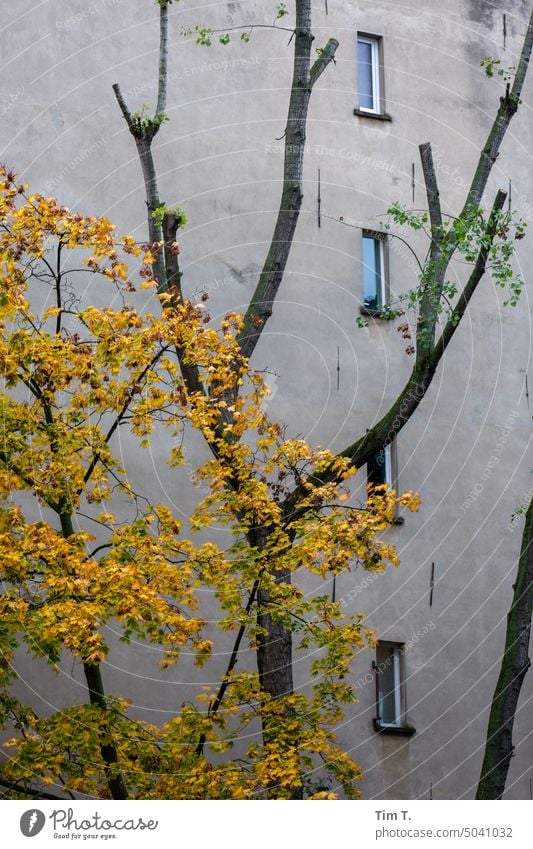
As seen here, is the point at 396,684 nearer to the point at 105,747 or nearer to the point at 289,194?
the point at 105,747

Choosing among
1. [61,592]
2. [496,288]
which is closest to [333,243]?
[496,288]

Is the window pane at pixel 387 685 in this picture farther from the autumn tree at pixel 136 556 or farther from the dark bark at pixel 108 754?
the dark bark at pixel 108 754

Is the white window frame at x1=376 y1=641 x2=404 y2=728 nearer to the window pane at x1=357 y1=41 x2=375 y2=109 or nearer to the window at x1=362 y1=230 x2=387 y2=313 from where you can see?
the window at x1=362 y1=230 x2=387 y2=313

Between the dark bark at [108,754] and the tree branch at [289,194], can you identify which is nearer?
the dark bark at [108,754]

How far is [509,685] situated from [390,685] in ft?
12.2

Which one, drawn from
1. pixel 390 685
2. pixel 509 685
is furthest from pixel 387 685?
pixel 509 685

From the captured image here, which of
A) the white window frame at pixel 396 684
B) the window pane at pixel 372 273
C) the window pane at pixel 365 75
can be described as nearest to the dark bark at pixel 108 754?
the white window frame at pixel 396 684

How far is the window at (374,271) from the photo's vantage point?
23.9m

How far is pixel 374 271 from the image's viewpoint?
2411cm

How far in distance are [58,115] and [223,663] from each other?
28.5ft

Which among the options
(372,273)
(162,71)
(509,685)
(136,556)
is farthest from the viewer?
(372,273)

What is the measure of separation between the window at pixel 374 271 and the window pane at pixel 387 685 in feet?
18.9

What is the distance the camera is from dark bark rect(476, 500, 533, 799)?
711 inches
